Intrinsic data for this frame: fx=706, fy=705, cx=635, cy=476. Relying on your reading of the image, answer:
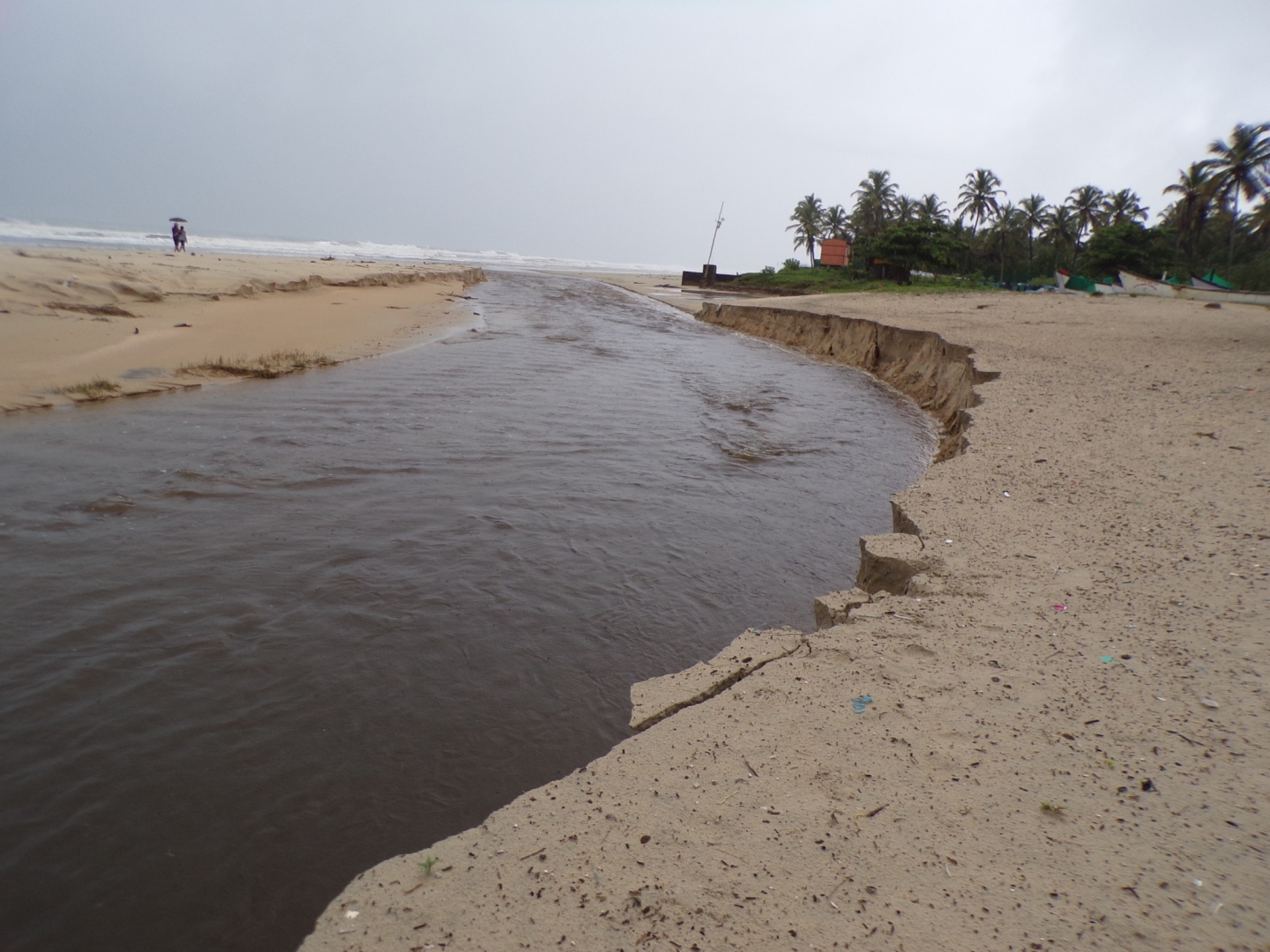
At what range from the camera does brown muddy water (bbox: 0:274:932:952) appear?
8.46ft

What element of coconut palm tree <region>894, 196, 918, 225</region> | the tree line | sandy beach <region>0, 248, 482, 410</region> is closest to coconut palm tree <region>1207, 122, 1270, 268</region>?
the tree line

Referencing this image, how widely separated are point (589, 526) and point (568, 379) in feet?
23.3

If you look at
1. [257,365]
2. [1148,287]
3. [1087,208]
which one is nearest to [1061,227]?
[1087,208]

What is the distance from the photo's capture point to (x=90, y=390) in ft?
26.9

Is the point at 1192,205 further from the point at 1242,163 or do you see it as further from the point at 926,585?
the point at 926,585

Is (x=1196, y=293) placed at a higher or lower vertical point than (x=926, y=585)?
higher

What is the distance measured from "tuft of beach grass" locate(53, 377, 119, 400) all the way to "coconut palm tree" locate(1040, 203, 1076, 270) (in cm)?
6468

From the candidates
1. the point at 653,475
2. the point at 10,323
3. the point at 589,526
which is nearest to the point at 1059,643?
the point at 589,526

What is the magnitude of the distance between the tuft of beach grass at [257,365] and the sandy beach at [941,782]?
8.93 m

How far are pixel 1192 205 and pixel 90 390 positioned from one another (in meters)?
56.9

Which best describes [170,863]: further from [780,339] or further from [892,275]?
[892,275]

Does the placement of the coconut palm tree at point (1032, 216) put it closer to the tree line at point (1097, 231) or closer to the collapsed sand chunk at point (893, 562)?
the tree line at point (1097, 231)

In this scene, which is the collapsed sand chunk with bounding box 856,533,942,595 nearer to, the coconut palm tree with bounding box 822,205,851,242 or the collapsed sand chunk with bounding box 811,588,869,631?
the collapsed sand chunk with bounding box 811,588,869,631

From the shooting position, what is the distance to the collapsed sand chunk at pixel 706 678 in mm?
3227
